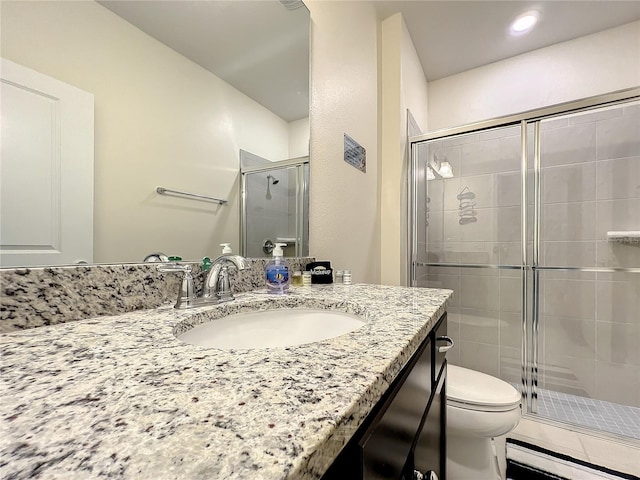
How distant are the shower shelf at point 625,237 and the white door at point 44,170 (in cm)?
251

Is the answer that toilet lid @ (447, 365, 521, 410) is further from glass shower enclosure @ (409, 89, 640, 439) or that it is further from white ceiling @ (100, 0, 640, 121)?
white ceiling @ (100, 0, 640, 121)

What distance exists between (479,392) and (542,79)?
216 cm

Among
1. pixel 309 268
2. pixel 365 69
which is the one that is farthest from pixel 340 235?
pixel 365 69

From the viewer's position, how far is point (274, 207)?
105 centimetres

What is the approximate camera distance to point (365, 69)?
5.19 ft

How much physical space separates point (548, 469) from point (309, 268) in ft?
4.13

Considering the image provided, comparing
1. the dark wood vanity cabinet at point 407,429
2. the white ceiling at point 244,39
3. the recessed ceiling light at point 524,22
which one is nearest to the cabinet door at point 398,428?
the dark wood vanity cabinet at point 407,429

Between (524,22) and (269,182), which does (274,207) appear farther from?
(524,22)

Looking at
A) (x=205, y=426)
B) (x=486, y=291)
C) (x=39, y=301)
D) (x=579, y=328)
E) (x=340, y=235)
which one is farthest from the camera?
(x=486, y=291)

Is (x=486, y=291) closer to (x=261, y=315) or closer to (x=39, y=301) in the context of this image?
(x=261, y=315)

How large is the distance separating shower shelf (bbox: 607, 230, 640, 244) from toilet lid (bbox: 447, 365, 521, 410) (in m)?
1.32

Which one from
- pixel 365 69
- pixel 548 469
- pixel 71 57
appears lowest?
pixel 548 469

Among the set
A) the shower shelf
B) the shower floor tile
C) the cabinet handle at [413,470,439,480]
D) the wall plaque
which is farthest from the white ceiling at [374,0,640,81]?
the shower floor tile

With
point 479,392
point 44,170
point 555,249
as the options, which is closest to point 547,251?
point 555,249
